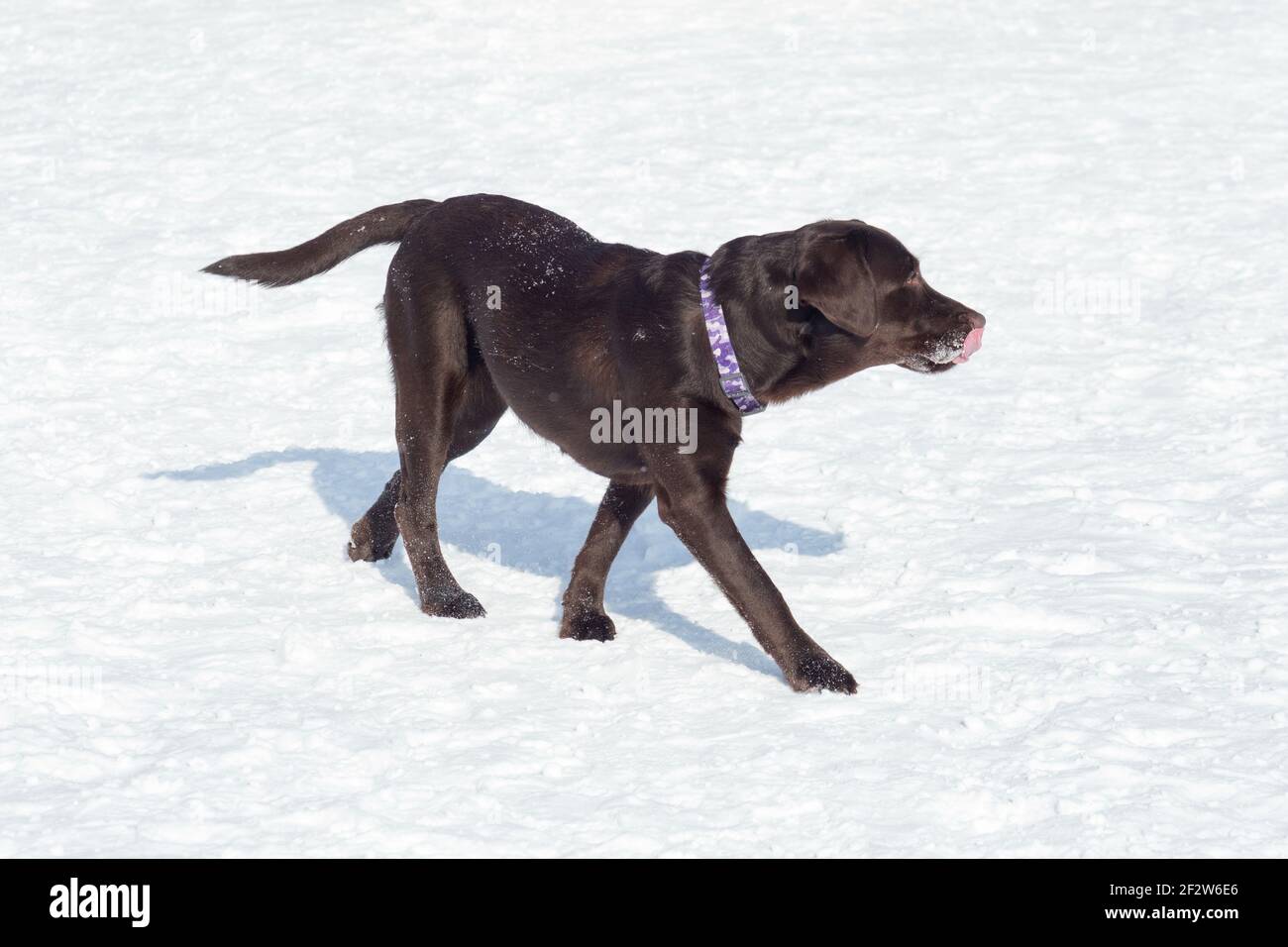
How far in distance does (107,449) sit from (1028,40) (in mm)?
9096

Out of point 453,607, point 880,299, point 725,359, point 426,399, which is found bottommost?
point 453,607

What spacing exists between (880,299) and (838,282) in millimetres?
229

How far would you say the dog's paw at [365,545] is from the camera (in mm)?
6020

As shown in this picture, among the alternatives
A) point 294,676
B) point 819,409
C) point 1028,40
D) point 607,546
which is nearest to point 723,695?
point 607,546

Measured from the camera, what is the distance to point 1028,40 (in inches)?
517

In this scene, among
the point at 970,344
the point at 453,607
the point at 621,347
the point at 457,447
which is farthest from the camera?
the point at 457,447

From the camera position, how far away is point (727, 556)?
4.90 meters

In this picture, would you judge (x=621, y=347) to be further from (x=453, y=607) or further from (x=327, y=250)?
(x=327, y=250)

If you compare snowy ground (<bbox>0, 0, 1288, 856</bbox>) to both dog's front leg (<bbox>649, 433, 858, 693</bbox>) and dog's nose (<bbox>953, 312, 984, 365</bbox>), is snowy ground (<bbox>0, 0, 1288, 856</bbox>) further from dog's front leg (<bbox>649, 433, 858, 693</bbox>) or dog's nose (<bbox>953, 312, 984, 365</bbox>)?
dog's nose (<bbox>953, 312, 984, 365</bbox>)

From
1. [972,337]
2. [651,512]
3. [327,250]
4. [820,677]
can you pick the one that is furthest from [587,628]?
[327,250]

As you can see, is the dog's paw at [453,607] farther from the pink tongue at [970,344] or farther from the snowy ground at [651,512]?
Answer: the pink tongue at [970,344]

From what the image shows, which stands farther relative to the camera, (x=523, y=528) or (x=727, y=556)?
(x=523, y=528)

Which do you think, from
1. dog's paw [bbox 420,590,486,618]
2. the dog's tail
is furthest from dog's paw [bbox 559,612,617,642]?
the dog's tail

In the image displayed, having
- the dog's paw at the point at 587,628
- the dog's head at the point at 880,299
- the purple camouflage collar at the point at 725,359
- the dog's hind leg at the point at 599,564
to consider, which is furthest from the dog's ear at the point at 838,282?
the dog's paw at the point at 587,628
